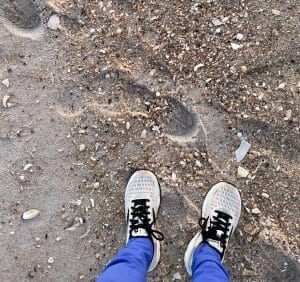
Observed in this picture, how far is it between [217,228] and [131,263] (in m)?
0.46

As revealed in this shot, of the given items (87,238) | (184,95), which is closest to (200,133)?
(184,95)

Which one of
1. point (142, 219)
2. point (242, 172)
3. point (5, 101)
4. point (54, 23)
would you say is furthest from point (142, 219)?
point (54, 23)

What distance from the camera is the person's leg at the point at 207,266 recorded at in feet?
6.82

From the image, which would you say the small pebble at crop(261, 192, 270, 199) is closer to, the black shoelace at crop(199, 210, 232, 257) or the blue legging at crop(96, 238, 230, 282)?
the black shoelace at crop(199, 210, 232, 257)

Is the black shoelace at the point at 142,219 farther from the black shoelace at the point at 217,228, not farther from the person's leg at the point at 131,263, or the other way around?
the black shoelace at the point at 217,228

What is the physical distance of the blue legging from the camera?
2064 millimetres

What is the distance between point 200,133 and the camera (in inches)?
92.1

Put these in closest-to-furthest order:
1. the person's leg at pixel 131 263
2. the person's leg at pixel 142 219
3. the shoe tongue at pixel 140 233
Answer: the person's leg at pixel 131 263, the person's leg at pixel 142 219, the shoe tongue at pixel 140 233

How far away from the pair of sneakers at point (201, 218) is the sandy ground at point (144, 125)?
39 mm

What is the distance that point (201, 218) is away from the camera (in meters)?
2.36

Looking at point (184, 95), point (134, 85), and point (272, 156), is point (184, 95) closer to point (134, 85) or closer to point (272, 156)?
point (134, 85)

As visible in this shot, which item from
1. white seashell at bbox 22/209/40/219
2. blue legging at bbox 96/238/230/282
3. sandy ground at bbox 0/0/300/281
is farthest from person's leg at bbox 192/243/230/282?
white seashell at bbox 22/209/40/219

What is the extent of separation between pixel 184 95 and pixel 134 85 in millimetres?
239

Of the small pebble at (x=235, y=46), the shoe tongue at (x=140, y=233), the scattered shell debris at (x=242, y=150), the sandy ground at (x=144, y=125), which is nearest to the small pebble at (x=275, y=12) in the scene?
the sandy ground at (x=144, y=125)
